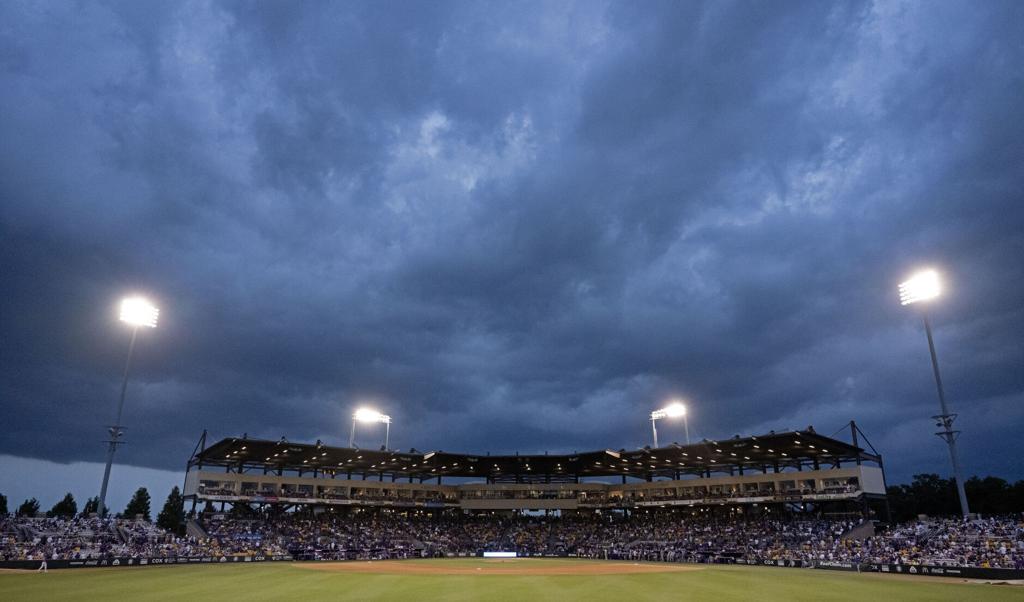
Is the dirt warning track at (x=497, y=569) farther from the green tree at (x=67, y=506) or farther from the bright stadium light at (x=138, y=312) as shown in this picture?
the green tree at (x=67, y=506)

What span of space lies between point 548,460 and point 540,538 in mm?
11279

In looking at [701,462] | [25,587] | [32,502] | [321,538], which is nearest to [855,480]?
[701,462]

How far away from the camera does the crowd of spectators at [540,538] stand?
47.2 m

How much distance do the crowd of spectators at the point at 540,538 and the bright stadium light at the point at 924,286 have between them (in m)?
19.6

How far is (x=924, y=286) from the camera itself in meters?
53.1

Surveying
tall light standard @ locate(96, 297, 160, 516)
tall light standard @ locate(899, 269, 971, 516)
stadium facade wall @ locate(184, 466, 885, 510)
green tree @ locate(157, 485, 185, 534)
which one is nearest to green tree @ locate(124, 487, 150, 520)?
green tree @ locate(157, 485, 185, 534)

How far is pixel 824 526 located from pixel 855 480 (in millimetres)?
7513

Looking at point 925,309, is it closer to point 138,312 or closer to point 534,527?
point 534,527

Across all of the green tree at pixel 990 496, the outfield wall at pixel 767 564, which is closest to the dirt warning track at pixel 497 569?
the outfield wall at pixel 767 564

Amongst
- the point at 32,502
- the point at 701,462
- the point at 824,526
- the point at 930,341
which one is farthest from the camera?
the point at 32,502

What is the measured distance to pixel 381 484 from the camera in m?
93.6

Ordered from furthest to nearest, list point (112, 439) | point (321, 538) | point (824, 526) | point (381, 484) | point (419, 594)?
point (381, 484)
point (321, 538)
point (824, 526)
point (112, 439)
point (419, 594)

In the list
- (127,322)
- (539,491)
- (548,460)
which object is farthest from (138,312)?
(539,491)

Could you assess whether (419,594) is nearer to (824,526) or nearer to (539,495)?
(824,526)
